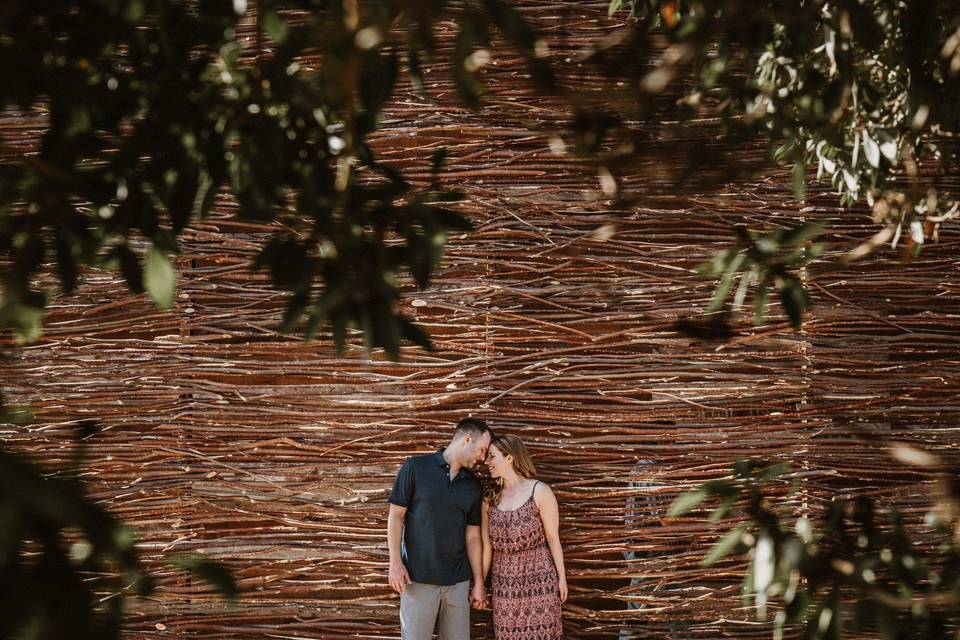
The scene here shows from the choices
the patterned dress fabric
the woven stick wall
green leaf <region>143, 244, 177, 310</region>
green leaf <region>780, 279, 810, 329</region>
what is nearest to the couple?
the patterned dress fabric

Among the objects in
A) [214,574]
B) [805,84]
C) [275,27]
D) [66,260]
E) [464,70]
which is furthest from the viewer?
[805,84]

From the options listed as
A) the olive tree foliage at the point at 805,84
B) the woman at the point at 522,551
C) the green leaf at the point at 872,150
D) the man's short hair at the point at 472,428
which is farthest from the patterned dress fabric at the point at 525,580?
the green leaf at the point at 872,150

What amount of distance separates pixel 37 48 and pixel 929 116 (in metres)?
1.60

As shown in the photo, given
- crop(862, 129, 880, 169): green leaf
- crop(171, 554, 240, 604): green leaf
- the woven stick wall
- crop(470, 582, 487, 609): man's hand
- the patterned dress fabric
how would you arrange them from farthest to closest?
the woven stick wall
crop(470, 582, 487, 609): man's hand
the patterned dress fabric
crop(862, 129, 880, 169): green leaf
crop(171, 554, 240, 604): green leaf

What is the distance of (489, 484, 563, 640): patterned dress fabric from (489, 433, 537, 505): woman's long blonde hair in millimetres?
107

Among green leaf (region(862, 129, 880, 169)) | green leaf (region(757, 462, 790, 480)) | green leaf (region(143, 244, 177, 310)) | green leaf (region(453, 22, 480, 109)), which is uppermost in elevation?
green leaf (region(862, 129, 880, 169))

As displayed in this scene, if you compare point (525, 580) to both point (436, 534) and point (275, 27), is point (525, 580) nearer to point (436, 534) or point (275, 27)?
point (436, 534)

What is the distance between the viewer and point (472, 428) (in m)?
3.55

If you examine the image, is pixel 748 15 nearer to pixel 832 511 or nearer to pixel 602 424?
pixel 832 511

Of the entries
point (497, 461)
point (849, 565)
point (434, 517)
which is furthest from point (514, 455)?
point (849, 565)

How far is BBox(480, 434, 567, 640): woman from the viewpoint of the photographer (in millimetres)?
3490

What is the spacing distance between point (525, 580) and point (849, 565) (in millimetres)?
2562

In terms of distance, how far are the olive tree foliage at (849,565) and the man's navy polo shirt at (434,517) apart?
2401mm

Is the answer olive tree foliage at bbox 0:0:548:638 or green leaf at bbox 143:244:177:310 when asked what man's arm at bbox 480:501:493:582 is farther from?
green leaf at bbox 143:244:177:310
